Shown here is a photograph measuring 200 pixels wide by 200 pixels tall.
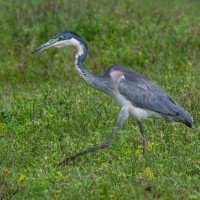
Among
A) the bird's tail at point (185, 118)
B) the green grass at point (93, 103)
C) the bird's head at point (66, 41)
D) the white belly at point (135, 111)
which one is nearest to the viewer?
the green grass at point (93, 103)

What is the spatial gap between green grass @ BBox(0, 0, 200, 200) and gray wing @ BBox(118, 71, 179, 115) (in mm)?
347

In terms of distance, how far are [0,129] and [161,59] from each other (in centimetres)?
340

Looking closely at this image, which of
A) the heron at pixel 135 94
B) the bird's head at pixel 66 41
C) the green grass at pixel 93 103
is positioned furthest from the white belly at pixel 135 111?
the bird's head at pixel 66 41

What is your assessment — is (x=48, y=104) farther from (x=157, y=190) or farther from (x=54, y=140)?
(x=157, y=190)

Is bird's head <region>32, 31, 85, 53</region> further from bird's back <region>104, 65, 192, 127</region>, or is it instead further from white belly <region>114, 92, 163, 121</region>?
white belly <region>114, 92, 163, 121</region>

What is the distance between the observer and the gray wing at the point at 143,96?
26.0ft

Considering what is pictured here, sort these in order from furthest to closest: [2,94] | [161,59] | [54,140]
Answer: [161,59] → [2,94] → [54,140]

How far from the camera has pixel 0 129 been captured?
27.7 feet

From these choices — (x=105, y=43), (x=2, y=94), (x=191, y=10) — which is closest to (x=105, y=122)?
(x=2, y=94)

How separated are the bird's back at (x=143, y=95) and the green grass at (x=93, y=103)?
300 mm

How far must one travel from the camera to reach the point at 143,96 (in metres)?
8.00

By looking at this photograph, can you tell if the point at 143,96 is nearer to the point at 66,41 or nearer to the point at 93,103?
the point at 66,41

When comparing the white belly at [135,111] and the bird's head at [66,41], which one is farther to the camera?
the bird's head at [66,41]

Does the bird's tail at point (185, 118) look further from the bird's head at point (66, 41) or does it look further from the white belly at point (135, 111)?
the bird's head at point (66, 41)
